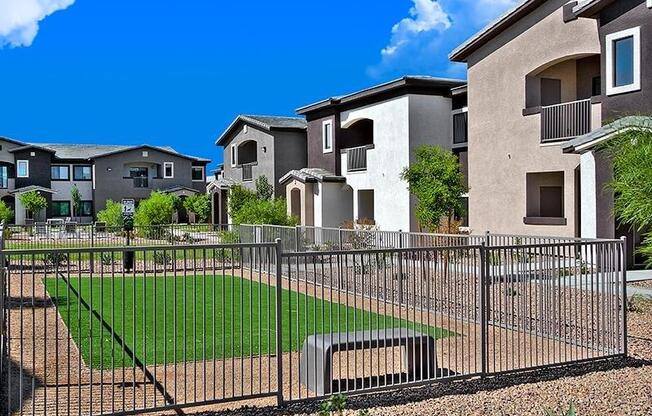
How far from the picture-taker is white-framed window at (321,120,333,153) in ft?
108

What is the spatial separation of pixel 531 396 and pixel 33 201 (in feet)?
160

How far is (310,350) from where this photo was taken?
285 inches

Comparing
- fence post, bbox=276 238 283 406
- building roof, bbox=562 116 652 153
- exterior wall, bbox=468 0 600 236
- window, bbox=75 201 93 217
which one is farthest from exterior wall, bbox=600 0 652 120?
window, bbox=75 201 93 217

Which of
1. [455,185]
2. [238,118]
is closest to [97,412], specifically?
[455,185]

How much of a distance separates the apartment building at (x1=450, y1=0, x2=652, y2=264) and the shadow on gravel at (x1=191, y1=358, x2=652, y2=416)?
9.76 m

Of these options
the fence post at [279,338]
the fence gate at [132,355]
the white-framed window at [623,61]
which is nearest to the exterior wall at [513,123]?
the white-framed window at [623,61]

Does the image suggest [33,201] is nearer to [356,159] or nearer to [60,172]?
[60,172]

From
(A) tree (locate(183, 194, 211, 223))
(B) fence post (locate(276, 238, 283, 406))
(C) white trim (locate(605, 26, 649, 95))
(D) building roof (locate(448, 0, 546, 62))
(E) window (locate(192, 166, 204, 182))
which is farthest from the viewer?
(E) window (locate(192, 166, 204, 182))

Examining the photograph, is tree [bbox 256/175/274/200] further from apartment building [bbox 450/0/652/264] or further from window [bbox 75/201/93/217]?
window [bbox 75/201/93/217]

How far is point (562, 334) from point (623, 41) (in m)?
11.7

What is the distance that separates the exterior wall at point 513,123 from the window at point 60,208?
4237 centimetres

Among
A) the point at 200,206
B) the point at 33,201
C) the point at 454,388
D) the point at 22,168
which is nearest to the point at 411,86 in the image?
the point at 454,388

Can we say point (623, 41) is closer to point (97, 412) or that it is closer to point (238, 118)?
point (97, 412)

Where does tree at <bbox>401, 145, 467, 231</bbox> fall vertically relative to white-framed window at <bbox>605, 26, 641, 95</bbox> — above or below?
below
